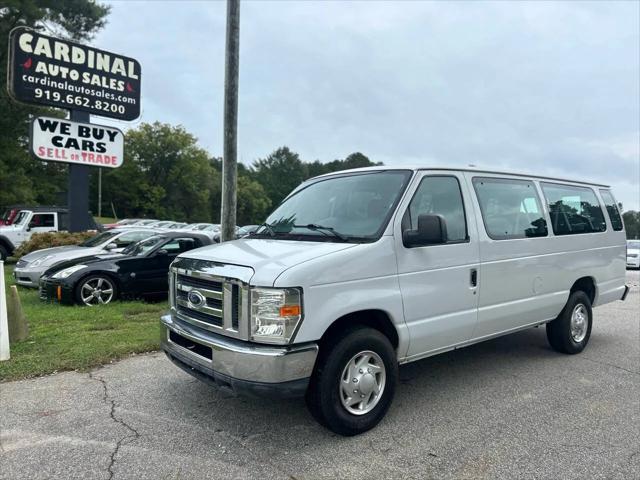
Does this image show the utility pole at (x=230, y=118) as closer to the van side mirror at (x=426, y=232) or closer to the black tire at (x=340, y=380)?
the van side mirror at (x=426, y=232)

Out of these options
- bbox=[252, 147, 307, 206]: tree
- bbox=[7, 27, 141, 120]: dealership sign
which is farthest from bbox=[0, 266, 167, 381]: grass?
bbox=[252, 147, 307, 206]: tree

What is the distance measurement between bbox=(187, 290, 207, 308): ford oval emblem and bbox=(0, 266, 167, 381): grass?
6.94 feet

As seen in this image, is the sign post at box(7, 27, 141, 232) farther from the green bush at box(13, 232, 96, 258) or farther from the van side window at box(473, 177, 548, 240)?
the van side window at box(473, 177, 548, 240)

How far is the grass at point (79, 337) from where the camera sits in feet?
16.8

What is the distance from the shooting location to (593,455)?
3.42 meters

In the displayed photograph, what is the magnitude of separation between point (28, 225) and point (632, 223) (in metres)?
98.7

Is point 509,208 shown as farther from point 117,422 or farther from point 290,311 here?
point 117,422

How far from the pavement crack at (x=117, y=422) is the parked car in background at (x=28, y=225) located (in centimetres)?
1315

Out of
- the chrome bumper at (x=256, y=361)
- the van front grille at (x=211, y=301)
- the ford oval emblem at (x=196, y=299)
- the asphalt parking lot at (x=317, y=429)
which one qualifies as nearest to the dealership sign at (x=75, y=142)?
the asphalt parking lot at (x=317, y=429)

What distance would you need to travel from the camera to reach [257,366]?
321cm

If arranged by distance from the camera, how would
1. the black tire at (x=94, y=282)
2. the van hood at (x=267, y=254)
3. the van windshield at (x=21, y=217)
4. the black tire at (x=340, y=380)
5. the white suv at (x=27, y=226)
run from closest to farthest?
the van hood at (x=267, y=254) → the black tire at (x=340, y=380) → the black tire at (x=94, y=282) → the white suv at (x=27, y=226) → the van windshield at (x=21, y=217)

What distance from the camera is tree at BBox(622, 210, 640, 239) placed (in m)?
81.3

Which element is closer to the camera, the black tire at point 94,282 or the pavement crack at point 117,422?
the pavement crack at point 117,422

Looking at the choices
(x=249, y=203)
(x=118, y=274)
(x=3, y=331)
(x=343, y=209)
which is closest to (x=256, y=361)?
(x=343, y=209)
